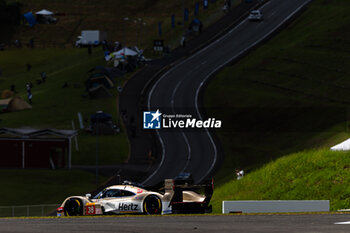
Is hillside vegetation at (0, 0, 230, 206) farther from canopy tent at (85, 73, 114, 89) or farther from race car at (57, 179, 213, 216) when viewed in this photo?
race car at (57, 179, 213, 216)

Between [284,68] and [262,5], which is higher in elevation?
[262,5]

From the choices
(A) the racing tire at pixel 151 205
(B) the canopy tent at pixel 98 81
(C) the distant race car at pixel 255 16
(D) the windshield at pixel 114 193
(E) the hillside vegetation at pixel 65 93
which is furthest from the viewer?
(C) the distant race car at pixel 255 16

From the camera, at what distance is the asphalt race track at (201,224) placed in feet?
79.6

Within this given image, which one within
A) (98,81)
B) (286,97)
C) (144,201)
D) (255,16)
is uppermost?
(255,16)

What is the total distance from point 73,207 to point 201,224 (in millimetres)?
10113

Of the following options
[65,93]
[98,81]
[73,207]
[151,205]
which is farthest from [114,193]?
[65,93]

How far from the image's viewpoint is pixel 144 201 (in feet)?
113

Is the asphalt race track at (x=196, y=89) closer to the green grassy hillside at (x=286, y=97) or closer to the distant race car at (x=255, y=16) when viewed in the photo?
the distant race car at (x=255, y=16)

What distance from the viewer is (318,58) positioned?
431 feet

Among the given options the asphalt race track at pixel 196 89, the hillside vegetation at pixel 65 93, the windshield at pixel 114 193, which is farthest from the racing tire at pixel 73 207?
the asphalt race track at pixel 196 89

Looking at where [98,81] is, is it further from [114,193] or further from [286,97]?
[114,193]

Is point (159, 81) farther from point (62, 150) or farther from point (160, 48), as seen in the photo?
point (62, 150)

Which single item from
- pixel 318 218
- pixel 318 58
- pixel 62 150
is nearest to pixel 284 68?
pixel 318 58

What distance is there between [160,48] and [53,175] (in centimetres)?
5953
